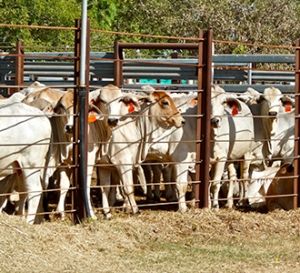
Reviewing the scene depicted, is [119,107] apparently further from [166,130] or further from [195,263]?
[195,263]

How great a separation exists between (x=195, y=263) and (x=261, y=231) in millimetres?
1593

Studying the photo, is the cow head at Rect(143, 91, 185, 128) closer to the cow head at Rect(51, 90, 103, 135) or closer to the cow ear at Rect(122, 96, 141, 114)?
the cow ear at Rect(122, 96, 141, 114)

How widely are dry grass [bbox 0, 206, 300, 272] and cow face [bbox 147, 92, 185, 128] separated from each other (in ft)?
6.25

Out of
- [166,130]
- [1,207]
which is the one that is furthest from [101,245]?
[166,130]

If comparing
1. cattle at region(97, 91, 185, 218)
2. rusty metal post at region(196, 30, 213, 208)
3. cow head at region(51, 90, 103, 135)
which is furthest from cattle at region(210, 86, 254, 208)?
cow head at region(51, 90, 103, 135)

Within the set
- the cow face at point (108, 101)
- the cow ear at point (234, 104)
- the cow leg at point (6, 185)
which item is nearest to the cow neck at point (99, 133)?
the cow face at point (108, 101)

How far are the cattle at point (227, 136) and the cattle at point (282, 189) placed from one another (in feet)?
1.68

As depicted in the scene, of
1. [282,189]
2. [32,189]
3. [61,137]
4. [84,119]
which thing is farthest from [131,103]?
[282,189]

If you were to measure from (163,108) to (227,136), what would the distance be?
3.94 ft

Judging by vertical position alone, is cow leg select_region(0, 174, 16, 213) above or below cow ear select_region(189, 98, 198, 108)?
below

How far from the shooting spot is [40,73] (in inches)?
448

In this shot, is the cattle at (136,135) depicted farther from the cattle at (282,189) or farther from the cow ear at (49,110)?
the cattle at (282,189)

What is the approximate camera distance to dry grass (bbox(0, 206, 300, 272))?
469 cm

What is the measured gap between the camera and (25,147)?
610 cm
